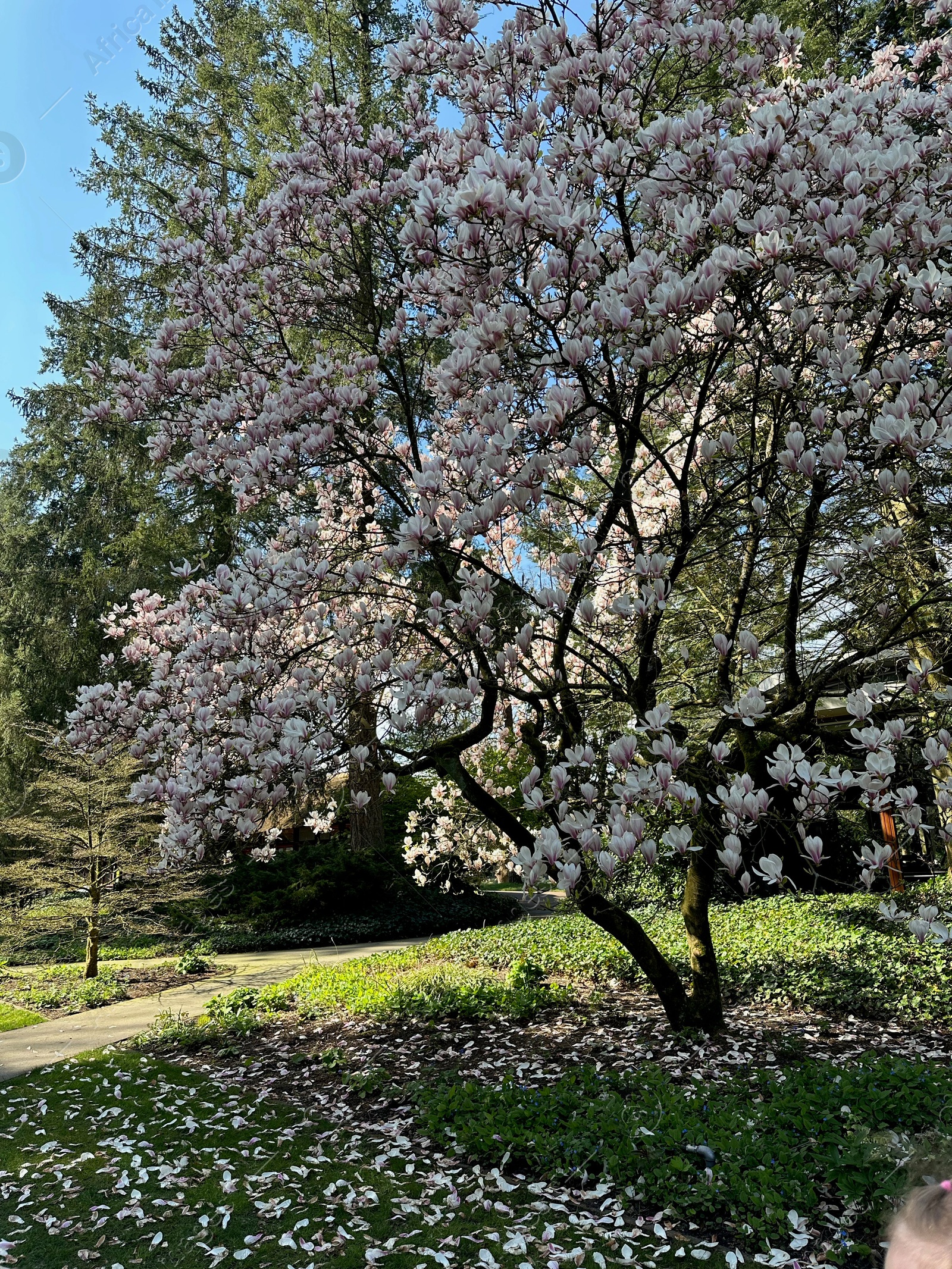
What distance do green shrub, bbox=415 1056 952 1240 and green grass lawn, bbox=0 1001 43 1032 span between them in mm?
4730

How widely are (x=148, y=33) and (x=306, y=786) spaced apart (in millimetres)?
18034

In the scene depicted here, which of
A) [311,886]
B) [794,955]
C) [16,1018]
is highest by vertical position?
[311,886]

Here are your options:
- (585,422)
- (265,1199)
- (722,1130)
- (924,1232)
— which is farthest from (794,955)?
(924,1232)

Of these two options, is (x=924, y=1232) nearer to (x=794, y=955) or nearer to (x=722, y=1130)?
(x=722, y=1130)

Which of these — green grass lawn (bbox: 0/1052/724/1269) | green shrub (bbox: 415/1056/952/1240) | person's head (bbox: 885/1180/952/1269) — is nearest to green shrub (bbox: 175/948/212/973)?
green grass lawn (bbox: 0/1052/724/1269)

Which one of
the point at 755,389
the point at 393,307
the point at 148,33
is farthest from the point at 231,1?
the point at 755,389

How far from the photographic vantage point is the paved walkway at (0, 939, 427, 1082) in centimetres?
579

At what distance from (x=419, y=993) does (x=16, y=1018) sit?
3.92 metres

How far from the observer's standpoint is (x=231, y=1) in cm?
1423

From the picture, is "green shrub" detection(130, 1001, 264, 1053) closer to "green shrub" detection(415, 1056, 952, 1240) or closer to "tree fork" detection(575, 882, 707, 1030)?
"green shrub" detection(415, 1056, 952, 1240)

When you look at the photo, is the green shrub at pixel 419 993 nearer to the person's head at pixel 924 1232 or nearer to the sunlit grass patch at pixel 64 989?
the sunlit grass patch at pixel 64 989

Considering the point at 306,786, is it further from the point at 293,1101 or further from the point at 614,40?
the point at 614,40

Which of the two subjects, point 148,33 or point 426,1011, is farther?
point 148,33

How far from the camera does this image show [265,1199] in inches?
126
